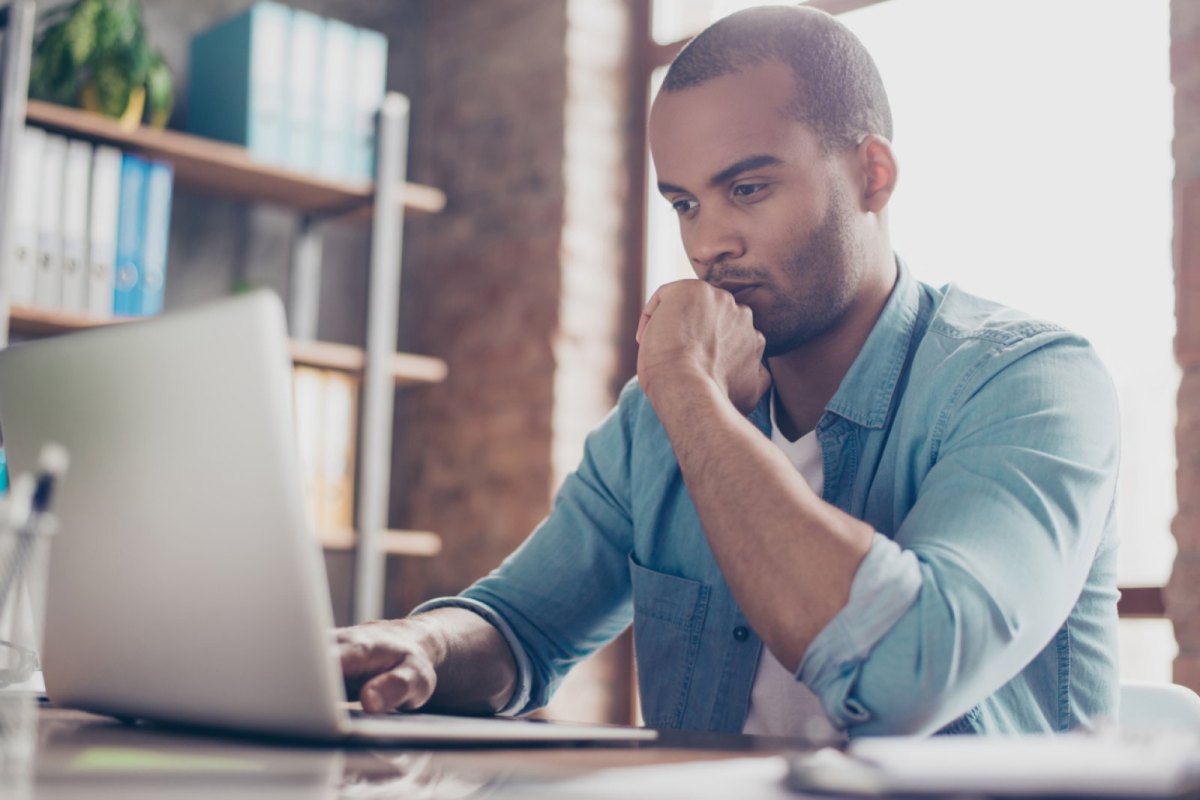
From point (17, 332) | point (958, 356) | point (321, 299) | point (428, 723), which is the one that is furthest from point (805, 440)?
point (321, 299)

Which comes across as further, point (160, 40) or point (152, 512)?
point (160, 40)

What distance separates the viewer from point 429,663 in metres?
1.12

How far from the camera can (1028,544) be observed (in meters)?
0.99

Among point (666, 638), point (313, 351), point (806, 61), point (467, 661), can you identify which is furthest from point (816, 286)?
point (313, 351)

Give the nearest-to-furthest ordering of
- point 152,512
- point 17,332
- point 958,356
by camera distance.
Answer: point 152,512 < point 958,356 < point 17,332

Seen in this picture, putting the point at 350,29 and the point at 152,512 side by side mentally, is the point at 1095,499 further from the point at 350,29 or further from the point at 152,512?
the point at 350,29

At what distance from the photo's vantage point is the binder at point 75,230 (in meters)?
2.53

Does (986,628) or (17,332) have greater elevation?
(17,332)

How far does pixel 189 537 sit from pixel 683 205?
32.2 inches

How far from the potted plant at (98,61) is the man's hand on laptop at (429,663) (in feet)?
5.92

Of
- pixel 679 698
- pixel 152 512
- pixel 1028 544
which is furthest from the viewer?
pixel 679 698

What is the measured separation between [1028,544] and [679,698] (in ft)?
1.52

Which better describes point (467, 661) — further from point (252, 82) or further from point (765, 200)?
point (252, 82)

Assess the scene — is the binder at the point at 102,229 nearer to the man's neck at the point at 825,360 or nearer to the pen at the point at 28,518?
the man's neck at the point at 825,360
